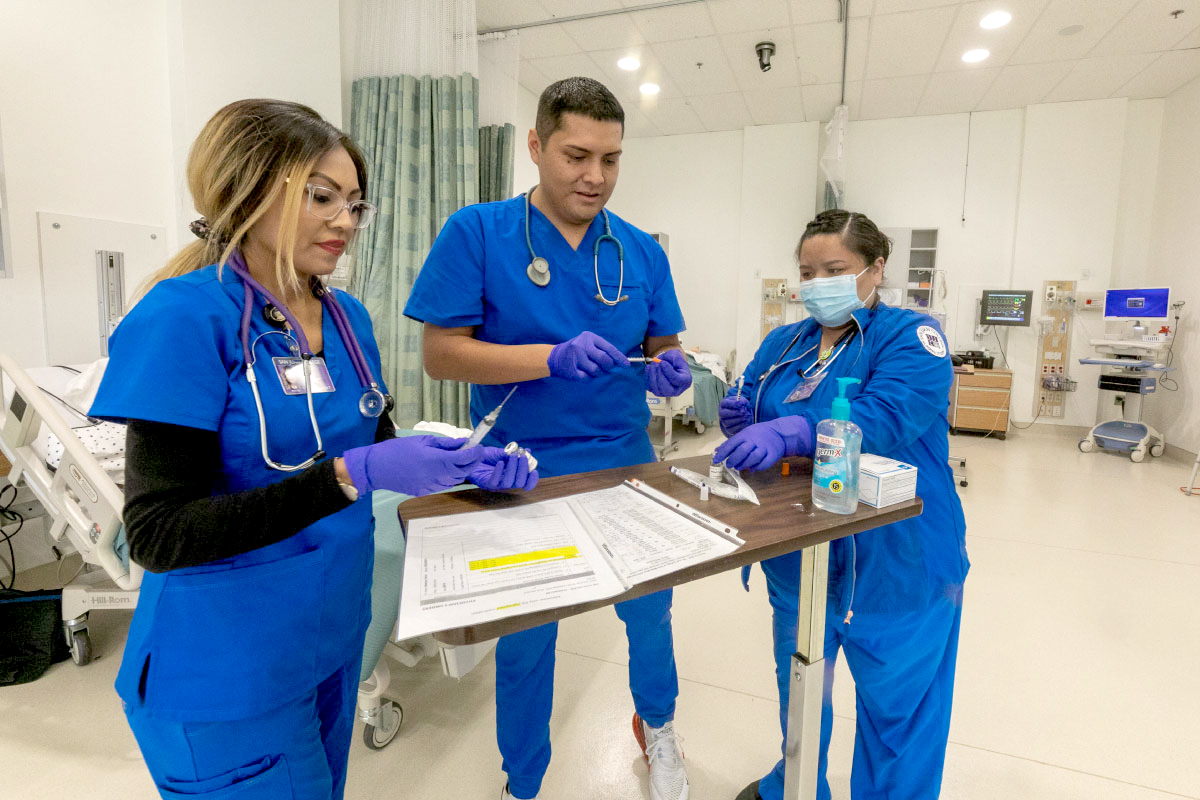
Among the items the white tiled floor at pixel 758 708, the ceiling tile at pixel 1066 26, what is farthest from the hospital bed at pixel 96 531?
the ceiling tile at pixel 1066 26

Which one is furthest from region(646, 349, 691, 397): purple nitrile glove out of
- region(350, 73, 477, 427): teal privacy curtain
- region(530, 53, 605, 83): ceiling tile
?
region(530, 53, 605, 83): ceiling tile

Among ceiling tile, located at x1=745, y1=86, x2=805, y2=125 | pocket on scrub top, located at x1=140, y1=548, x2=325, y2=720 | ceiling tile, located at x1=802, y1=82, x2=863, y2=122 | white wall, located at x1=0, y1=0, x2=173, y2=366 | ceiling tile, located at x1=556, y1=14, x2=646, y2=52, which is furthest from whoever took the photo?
ceiling tile, located at x1=745, y1=86, x2=805, y2=125

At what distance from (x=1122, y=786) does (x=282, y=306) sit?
217cm

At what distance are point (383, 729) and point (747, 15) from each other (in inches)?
173

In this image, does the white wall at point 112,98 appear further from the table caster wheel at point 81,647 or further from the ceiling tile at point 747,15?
the ceiling tile at point 747,15

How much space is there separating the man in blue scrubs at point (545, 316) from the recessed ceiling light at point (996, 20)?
4.09 meters

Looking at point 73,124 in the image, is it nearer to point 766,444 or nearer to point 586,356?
point 586,356

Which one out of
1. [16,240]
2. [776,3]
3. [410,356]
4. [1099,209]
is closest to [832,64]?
[776,3]

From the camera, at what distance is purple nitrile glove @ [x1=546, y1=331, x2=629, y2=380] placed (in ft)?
3.63

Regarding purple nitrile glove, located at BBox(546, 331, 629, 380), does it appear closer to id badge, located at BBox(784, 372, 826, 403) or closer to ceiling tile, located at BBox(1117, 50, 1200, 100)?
id badge, located at BBox(784, 372, 826, 403)

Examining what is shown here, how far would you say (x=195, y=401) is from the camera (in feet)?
2.24

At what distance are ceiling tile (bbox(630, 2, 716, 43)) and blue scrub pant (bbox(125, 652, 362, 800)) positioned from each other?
435 cm

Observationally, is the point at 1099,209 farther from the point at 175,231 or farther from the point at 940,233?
the point at 175,231

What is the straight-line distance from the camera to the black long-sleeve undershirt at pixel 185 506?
0.67 meters
